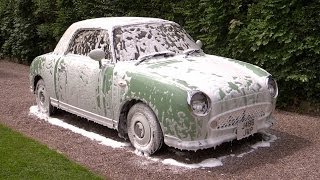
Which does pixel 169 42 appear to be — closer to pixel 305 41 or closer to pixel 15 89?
pixel 305 41

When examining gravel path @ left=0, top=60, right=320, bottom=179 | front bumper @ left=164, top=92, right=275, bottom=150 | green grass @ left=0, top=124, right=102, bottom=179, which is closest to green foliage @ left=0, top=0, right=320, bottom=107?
gravel path @ left=0, top=60, right=320, bottom=179

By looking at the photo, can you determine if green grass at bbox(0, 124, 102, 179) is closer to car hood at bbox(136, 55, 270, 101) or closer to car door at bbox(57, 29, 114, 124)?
car door at bbox(57, 29, 114, 124)

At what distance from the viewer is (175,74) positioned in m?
5.70

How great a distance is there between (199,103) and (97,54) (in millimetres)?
1684

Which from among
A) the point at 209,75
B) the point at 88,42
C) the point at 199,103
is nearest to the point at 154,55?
the point at 209,75

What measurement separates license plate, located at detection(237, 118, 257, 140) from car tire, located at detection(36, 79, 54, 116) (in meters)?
3.58

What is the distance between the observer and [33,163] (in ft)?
18.4

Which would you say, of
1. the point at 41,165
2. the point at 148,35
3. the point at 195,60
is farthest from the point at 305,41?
the point at 41,165

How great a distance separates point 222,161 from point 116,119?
156cm

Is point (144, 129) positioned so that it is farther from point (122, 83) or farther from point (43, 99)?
point (43, 99)

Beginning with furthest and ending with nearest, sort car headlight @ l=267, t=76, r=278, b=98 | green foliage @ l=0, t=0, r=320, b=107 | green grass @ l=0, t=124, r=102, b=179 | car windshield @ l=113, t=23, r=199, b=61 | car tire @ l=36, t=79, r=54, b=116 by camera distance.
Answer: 1. car tire @ l=36, t=79, r=54, b=116
2. green foliage @ l=0, t=0, r=320, b=107
3. car windshield @ l=113, t=23, r=199, b=61
4. car headlight @ l=267, t=76, r=278, b=98
5. green grass @ l=0, t=124, r=102, b=179

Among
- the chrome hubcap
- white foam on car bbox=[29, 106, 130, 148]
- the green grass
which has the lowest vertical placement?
white foam on car bbox=[29, 106, 130, 148]

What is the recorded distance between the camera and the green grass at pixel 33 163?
17.2ft

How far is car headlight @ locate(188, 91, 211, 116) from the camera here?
5.29 meters
